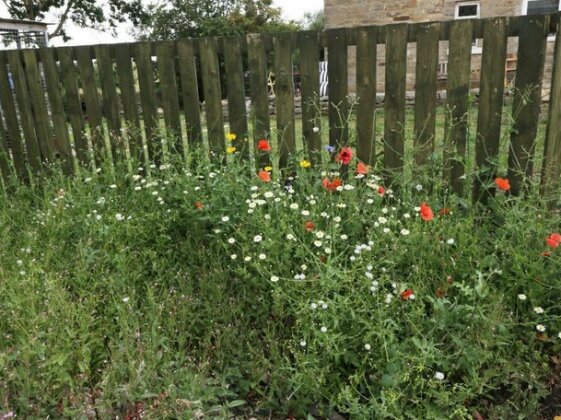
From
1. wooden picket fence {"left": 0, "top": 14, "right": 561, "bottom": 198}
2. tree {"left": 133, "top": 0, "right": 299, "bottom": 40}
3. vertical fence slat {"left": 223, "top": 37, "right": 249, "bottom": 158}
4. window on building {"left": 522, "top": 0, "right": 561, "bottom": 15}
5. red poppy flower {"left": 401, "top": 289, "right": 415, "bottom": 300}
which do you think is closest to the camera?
red poppy flower {"left": 401, "top": 289, "right": 415, "bottom": 300}

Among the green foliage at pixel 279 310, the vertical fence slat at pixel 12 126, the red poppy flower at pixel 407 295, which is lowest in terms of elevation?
the green foliage at pixel 279 310

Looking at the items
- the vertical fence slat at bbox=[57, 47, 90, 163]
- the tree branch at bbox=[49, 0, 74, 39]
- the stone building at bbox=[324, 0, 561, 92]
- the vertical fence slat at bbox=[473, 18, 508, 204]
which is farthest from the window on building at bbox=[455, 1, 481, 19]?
the tree branch at bbox=[49, 0, 74, 39]

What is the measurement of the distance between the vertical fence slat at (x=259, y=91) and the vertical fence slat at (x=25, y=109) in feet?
6.94

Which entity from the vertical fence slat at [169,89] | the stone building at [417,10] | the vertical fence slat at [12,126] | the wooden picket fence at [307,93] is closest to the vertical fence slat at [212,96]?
the wooden picket fence at [307,93]

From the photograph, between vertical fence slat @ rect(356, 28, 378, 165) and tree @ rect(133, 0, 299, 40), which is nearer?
vertical fence slat @ rect(356, 28, 378, 165)

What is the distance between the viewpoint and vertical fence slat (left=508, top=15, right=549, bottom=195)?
2.83 m

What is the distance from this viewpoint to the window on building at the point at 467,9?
13227mm

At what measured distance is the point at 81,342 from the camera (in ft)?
6.71

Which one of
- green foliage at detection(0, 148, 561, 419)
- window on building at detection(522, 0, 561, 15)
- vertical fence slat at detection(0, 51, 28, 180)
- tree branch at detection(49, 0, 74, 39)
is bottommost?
green foliage at detection(0, 148, 561, 419)

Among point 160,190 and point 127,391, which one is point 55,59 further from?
point 127,391

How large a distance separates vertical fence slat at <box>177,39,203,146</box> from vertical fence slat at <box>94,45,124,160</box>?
0.57 m

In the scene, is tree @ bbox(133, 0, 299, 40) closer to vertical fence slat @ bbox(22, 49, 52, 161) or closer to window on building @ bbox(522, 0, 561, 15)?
window on building @ bbox(522, 0, 561, 15)

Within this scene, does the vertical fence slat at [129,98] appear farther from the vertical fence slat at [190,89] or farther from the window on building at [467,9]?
the window on building at [467,9]

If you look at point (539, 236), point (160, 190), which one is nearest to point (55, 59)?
point (160, 190)
